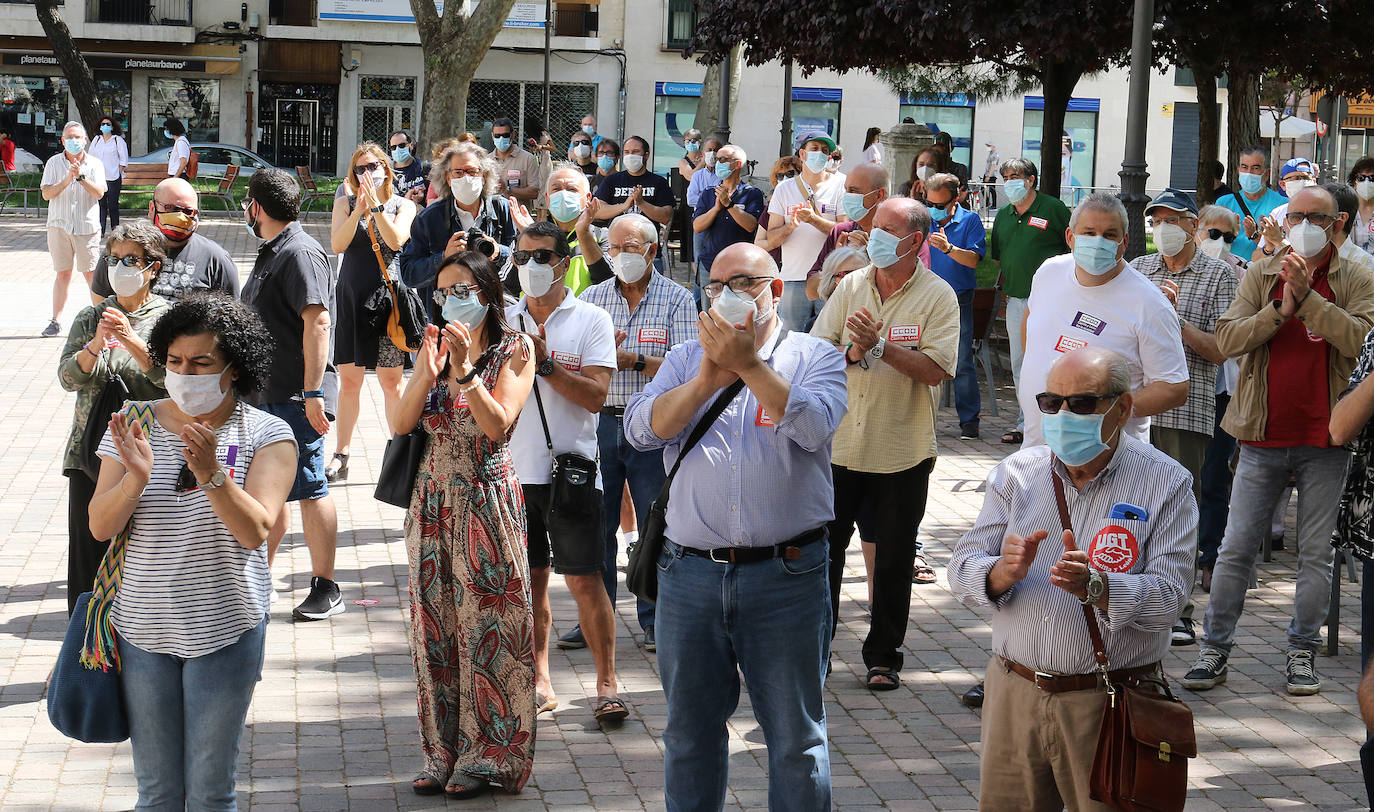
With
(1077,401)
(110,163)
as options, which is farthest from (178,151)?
(1077,401)

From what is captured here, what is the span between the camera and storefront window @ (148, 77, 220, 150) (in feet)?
148

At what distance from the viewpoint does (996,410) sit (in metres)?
13.7

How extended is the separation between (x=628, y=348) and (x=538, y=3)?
39776 mm

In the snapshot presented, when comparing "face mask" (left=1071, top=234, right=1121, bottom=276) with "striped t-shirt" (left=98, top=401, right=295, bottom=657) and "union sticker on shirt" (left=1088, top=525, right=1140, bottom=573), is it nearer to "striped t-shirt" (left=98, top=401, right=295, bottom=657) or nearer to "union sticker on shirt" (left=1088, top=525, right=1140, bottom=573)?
"union sticker on shirt" (left=1088, top=525, right=1140, bottom=573)

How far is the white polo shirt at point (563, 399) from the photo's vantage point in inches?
238

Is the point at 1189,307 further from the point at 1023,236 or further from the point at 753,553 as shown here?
the point at 1023,236

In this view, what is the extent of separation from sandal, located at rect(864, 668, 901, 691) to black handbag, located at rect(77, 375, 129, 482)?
3279 millimetres

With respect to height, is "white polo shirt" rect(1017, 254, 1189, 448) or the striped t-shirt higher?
"white polo shirt" rect(1017, 254, 1189, 448)

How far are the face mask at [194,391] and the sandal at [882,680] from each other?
135 inches

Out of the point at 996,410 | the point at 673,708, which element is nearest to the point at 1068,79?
the point at 996,410

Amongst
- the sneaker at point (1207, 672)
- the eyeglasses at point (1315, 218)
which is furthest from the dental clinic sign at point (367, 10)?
the sneaker at point (1207, 672)

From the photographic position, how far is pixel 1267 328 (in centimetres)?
678

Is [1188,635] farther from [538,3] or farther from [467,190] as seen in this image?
[538,3]

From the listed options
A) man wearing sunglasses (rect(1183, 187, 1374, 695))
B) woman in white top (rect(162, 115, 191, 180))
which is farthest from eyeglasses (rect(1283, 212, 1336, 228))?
woman in white top (rect(162, 115, 191, 180))
